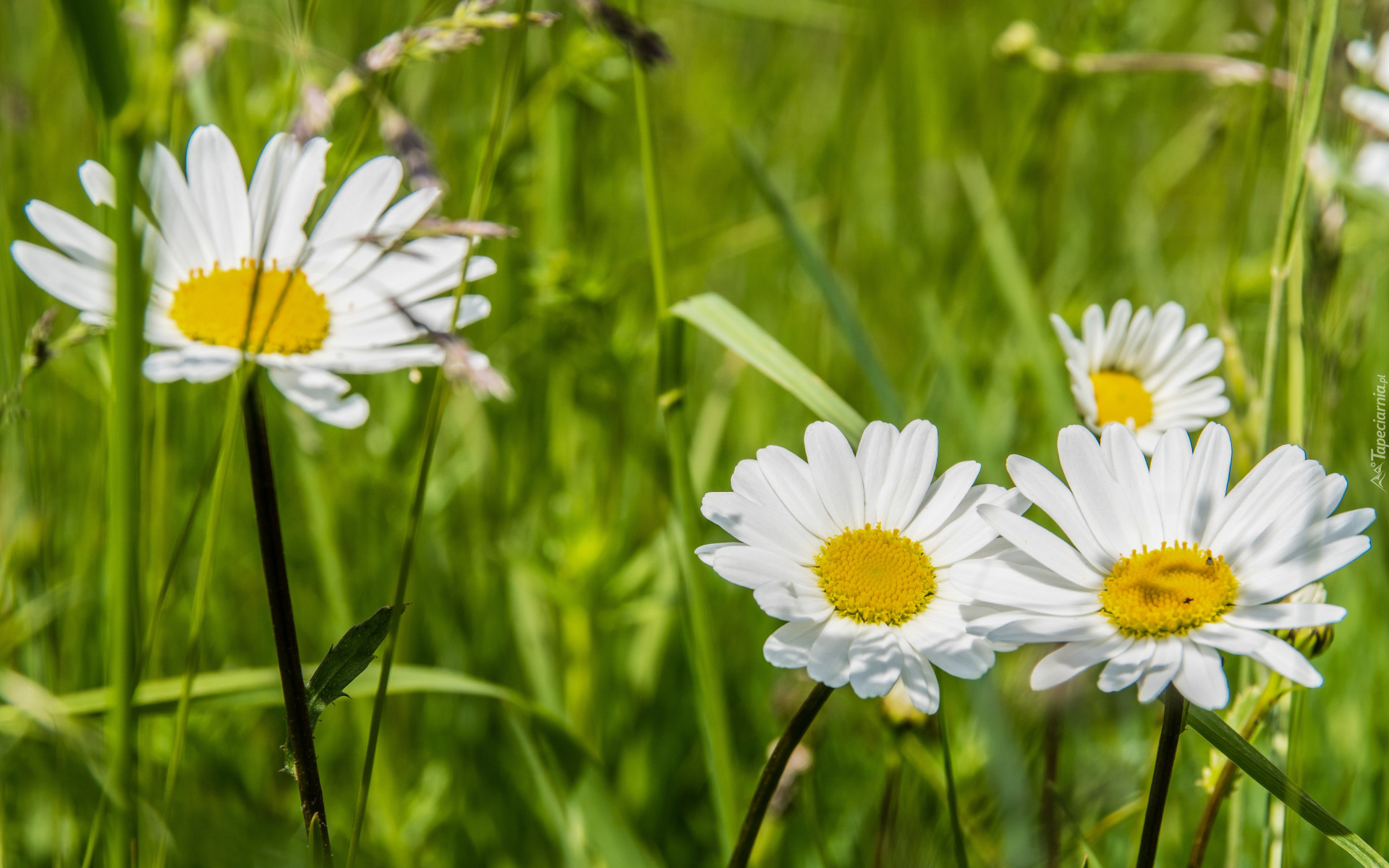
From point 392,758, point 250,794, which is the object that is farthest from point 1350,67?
point 250,794

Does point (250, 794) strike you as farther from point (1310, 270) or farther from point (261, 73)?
point (261, 73)

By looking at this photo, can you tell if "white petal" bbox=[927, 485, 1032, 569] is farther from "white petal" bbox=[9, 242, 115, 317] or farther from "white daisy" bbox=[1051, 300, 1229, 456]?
"white petal" bbox=[9, 242, 115, 317]

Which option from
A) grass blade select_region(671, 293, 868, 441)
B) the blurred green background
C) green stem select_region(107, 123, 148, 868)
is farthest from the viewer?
the blurred green background

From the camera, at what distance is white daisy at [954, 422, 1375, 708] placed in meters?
0.73

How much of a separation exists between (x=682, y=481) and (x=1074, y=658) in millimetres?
495

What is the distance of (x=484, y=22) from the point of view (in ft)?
2.79

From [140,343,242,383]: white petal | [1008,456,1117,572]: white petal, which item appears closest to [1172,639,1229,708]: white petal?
[1008,456,1117,572]: white petal

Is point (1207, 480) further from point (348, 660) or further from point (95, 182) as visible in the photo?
point (95, 182)

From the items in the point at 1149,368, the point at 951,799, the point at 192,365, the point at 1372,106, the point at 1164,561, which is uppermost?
the point at 1372,106

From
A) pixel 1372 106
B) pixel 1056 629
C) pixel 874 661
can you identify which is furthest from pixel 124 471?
pixel 1372 106

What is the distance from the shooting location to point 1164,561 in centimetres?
83

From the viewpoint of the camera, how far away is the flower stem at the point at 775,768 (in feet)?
2.63

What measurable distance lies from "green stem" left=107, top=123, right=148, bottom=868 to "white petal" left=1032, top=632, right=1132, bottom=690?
1.98ft

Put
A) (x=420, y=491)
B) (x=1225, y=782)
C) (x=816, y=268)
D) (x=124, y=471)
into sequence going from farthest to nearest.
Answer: (x=816, y=268)
(x=1225, y=782)
(x=420, y=491)
(x=124, y=471)
